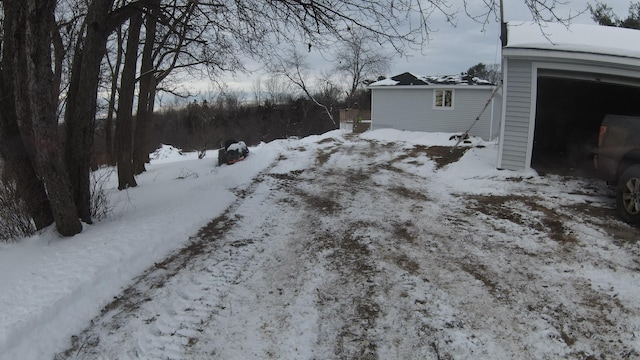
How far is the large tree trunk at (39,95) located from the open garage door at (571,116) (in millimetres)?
9484

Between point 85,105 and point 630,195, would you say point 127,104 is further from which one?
point 630,195

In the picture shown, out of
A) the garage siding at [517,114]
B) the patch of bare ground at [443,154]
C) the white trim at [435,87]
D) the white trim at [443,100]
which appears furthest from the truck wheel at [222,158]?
the white trim at [443,100]

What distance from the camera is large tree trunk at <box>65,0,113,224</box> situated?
549cm

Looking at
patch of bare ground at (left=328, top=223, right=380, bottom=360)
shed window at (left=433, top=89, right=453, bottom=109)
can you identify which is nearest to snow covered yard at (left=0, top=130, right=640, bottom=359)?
patch of bare ground at (left=328, top=223, right=380, bottom=360)

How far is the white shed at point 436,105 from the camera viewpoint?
827 inches

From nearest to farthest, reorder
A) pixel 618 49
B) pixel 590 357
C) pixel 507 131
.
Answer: pixel 590 357, pixel 618 49, pixel 507 131

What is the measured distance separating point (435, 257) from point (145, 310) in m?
3.14

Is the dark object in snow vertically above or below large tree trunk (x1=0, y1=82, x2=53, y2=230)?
below

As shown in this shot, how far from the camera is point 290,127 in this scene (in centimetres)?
5769

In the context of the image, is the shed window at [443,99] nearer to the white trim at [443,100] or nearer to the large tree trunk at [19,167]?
the white trim at [443,100]

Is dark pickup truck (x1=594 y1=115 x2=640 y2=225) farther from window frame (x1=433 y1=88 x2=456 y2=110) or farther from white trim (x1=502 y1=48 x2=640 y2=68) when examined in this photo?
window frame (x1=433 y1=88 x2=456 y2=110)

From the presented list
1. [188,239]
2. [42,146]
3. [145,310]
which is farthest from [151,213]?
[145,310]

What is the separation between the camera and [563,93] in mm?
12578

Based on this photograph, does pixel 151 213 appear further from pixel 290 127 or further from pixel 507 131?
pixel 290 127
